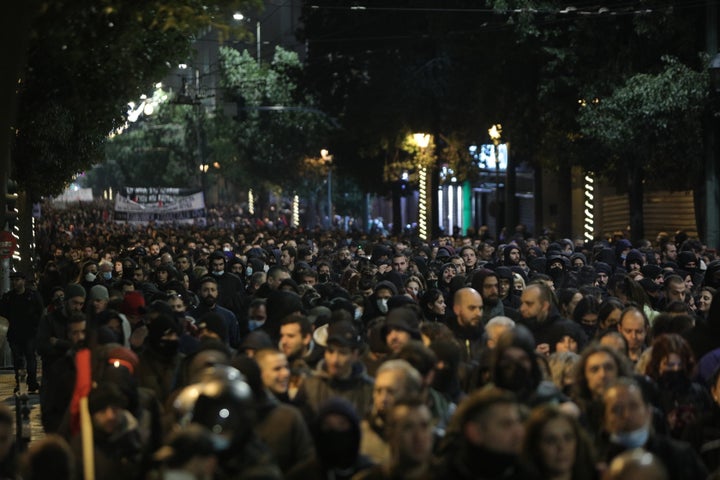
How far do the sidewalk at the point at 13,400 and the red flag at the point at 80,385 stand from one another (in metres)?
5.31

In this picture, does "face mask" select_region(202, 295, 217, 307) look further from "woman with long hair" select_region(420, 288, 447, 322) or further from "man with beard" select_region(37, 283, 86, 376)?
"woman with long hair" select_region(420, 288, 447, 322)

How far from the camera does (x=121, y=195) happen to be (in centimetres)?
5050

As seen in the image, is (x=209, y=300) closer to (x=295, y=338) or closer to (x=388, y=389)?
(x=295, y=338)

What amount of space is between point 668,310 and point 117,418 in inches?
257

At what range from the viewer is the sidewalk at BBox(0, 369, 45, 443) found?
51.6 ft

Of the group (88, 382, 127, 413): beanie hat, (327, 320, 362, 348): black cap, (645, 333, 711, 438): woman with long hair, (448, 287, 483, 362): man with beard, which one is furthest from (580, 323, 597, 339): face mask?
(88, 382, 127, 413): beanie hat

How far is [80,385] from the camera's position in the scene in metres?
9.27

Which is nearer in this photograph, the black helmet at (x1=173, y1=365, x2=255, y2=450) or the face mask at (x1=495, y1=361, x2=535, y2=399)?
the black helmet at (x1=173, y1=365, x2=255, y2=450)

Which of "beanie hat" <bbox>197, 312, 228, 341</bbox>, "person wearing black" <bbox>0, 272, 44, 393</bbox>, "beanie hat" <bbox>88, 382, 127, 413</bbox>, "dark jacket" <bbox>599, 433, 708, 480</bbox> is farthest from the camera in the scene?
"person wearing black" <bbox>0, 272, 44, 393</bbox>

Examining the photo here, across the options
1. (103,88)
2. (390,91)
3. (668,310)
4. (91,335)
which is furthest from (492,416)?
(390,91)

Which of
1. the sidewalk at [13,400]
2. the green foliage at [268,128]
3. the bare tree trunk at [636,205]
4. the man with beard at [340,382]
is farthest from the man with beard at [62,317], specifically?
the green foliage at [268,128]

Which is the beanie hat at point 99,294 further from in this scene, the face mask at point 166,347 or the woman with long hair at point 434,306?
the face mask at point 166,347

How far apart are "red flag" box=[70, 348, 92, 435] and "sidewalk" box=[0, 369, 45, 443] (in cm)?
531

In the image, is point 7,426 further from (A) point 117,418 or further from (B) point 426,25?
(B) point 426,25
